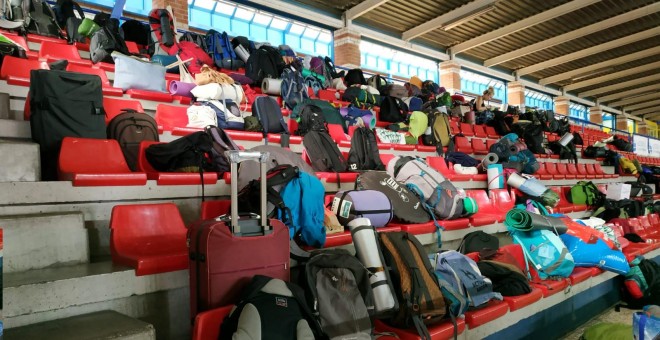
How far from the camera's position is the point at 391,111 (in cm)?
649

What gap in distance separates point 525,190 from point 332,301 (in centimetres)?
353

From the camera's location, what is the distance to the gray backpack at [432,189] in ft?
10.8

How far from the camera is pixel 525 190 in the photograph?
4598mm

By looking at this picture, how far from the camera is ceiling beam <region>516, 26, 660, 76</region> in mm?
11633

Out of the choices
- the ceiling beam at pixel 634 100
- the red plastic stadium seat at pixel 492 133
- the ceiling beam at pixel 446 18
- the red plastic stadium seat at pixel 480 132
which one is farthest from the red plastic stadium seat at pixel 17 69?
the ceiling beam at pixel 634 100

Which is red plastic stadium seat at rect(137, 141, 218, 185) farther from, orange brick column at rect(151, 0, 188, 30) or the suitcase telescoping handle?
Result: orange brick column at rect(151, 0, 188, 30)

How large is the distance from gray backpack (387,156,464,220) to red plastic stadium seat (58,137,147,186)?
6.81 ft

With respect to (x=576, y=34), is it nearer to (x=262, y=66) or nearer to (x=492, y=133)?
(x=492, y=133)

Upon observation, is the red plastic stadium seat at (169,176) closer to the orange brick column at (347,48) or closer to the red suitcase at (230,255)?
the red suitcase at (230,255)

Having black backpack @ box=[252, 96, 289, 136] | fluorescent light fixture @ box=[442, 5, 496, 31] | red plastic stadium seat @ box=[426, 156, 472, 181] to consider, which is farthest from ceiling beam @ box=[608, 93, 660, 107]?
black backpack @ box=[252, 96, 289, 136]

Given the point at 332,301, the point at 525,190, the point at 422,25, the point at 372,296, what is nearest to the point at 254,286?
the point at 332,301

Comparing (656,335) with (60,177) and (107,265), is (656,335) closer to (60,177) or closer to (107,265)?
(107,265)

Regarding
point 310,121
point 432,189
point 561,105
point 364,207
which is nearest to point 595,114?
point 561,105

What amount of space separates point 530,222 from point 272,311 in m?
2.39
